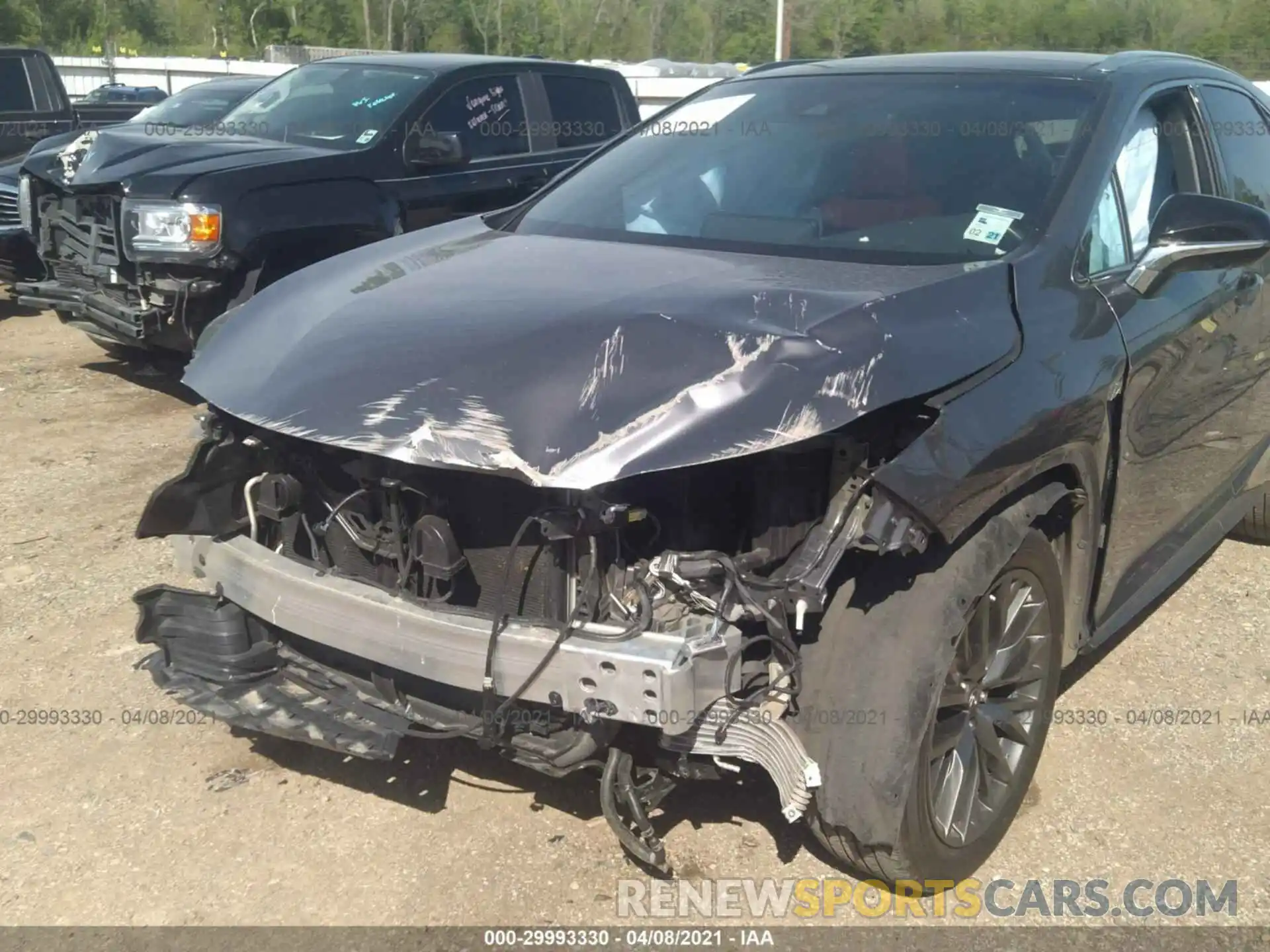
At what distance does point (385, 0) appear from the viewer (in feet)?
200

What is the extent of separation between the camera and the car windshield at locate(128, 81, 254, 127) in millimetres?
9055

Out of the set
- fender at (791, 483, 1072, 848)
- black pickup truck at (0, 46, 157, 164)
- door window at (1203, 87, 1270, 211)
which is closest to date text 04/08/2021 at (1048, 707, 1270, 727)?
fender at (791, 483, 1072, 848)

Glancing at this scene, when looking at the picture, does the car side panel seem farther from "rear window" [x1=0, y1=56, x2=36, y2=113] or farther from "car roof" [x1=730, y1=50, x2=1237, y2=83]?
"rear window" [x1=0, y1=56, x2=36, y2=113]

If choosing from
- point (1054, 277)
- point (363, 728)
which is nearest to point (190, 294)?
point (363, 728)

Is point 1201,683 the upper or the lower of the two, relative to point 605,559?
lower

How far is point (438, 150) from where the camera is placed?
684 centimetres

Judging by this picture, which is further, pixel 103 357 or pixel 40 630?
pixel 103 357

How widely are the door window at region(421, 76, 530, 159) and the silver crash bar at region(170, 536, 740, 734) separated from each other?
485 cm

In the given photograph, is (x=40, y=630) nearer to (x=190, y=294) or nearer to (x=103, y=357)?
(x=190, y=294)

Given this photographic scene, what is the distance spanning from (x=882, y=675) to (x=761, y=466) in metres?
0.51

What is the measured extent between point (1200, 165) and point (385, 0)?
63031 mm

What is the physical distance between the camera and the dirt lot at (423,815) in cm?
292

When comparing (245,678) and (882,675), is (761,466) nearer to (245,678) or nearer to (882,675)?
(882,675)

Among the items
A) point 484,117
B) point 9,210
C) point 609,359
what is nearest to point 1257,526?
point 609,359
